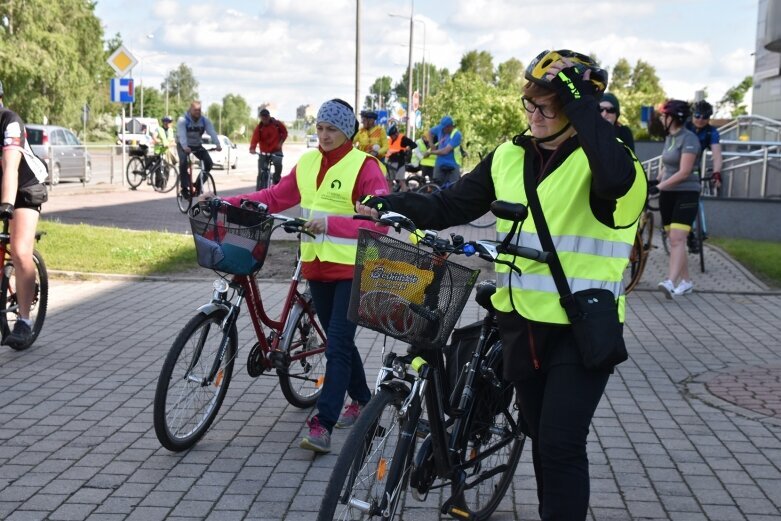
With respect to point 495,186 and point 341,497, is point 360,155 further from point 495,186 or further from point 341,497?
point 341,497

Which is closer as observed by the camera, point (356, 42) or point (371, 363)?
point (371, 363)

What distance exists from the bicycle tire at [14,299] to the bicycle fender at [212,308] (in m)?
2.84

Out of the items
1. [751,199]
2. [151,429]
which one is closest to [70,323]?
[151,429]

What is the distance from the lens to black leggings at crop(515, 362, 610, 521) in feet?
11.6

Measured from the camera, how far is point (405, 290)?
3.66m

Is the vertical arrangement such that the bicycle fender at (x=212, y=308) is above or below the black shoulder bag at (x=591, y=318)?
below

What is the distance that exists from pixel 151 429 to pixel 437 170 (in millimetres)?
15028

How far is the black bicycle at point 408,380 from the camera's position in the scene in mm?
3629

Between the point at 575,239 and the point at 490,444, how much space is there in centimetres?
122

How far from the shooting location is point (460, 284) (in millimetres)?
3730

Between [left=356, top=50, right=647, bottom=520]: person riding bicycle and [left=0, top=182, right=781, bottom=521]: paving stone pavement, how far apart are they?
1297 mm

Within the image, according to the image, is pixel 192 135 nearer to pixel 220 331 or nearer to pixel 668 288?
pixel 668 288

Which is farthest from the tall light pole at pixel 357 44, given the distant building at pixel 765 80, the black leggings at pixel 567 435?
the black leggings at pixel 567 435

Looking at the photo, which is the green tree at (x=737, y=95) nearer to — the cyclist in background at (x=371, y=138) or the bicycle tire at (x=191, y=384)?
the cyclist in background at (x=371, y=138)
